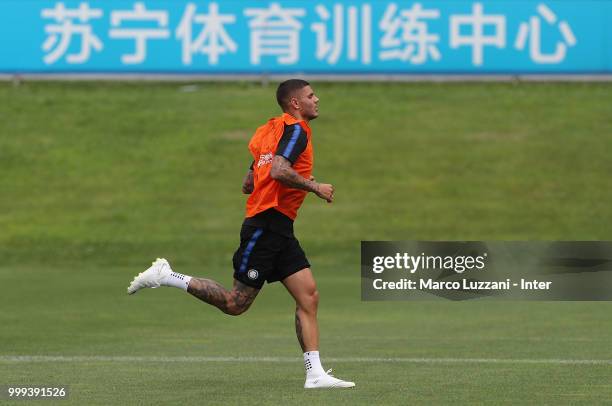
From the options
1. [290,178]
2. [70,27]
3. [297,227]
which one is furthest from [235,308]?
[70,27]

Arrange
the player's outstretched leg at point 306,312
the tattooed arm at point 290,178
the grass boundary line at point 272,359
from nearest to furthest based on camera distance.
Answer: the tattooed arm at point 290,178, the player's outstretched leg at point 306,312, the grass boundary line at point 272,359

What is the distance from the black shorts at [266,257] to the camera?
1062 cm

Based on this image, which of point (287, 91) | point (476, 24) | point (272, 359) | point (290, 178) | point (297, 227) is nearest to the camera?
point (290, 178)

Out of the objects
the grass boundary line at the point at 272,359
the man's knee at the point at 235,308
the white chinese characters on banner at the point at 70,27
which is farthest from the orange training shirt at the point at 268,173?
the white chinese characters on banner at the point at 70,27

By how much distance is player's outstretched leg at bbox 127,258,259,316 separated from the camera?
10734 mm

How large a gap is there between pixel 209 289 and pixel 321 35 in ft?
74.1

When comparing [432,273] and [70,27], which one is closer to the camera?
[432,273]

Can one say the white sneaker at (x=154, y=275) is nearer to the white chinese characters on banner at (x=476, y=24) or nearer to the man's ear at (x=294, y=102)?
the man's ear at (x=294, y=102)

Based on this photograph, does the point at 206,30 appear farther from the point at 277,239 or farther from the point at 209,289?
the point at 277,239

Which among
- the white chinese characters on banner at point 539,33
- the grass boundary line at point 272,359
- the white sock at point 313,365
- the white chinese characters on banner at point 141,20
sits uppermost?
the white chinese characters on banner at point 141,20

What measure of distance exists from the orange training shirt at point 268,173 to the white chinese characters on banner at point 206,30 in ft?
74.1

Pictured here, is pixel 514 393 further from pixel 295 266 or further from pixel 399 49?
pixel 399 49

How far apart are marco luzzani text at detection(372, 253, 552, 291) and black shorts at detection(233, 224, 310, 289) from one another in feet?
27.6

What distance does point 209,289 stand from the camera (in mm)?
10789
